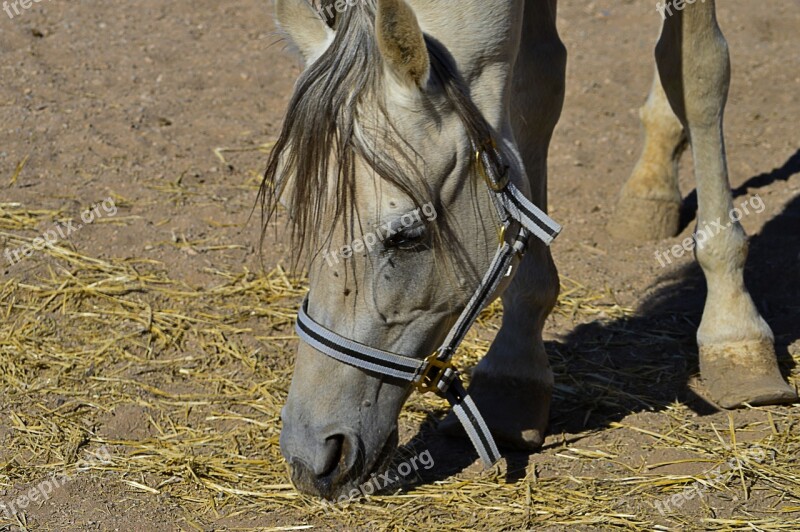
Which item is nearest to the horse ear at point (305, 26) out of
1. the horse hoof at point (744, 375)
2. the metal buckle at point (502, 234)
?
the metal buckle at point (502, 234)

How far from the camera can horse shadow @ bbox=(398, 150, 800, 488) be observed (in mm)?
3143

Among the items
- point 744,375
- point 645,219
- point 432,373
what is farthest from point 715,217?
point 432,373

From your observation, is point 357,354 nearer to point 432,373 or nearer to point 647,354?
point 432,373

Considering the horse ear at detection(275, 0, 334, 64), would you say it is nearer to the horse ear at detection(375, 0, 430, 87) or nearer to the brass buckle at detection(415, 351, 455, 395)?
the horse ear at detection(375, 0, 430, 87)

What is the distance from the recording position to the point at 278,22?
254 centimetres

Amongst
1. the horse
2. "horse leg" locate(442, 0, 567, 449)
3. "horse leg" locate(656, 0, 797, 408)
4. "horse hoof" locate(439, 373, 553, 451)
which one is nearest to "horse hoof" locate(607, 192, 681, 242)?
"horse leg" locate(656, 0, 797, 408)

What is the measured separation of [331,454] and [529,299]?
1050mm

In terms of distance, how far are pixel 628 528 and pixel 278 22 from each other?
63.0 inches

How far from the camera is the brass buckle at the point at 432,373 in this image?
8.16ft

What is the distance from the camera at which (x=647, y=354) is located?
146 inches

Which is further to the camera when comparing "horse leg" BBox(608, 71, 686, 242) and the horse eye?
"horse leg" BBox(608, 71, 686, 242)

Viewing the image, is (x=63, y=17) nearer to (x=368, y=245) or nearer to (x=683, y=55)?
(x=683, y=55)

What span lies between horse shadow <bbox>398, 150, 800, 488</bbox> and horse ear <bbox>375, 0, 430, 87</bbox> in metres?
1.23

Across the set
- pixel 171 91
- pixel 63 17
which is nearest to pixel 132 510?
pixel 171 91
